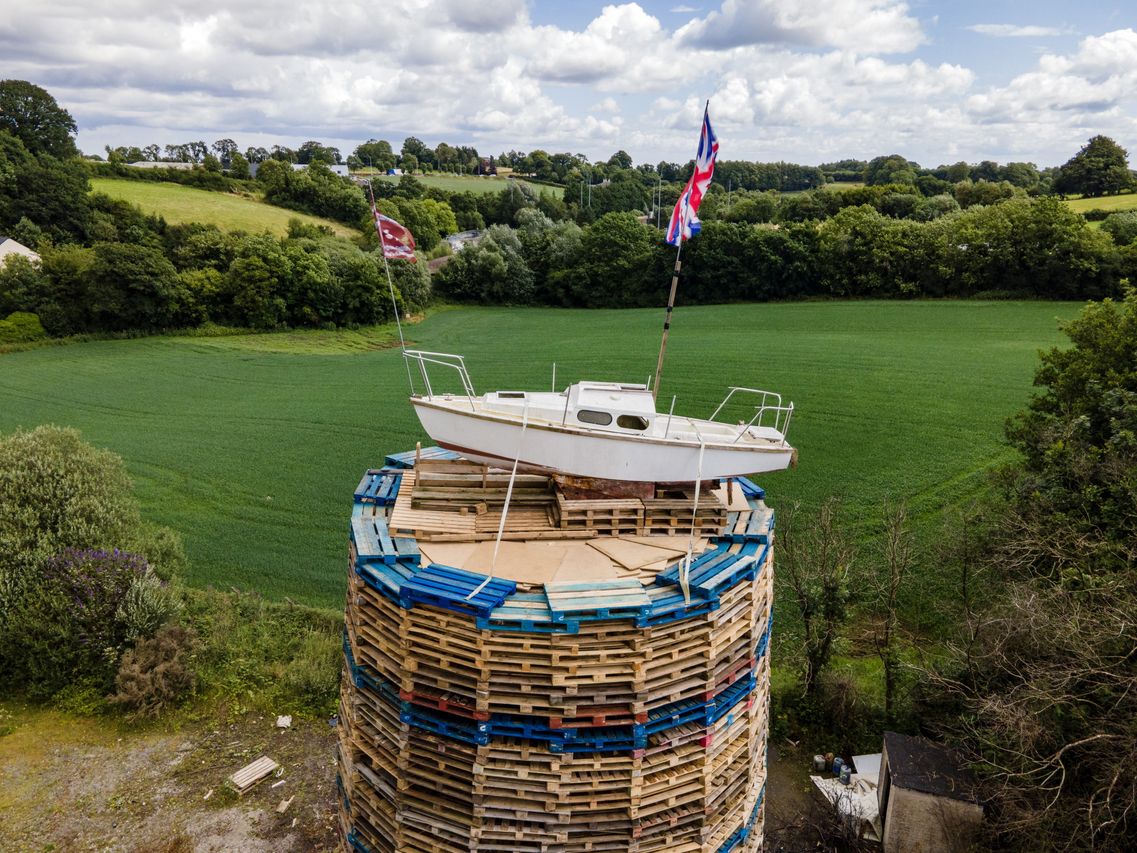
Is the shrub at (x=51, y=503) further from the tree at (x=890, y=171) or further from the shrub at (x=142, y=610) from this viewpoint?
the tree at (x=890, y=171)

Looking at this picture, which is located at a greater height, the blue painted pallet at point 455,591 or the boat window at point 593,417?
the boat window at point 593,417

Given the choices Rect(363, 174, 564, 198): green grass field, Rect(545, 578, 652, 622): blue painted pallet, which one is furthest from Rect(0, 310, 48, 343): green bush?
Rect(545, 578, 652, 622): blue painted pallet

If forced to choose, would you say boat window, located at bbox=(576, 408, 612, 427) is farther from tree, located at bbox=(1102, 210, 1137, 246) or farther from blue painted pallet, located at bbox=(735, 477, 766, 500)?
tree, located at bbox=(1102, 210, 1137, 246)

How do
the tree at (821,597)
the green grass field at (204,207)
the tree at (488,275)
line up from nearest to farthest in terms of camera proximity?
the tree at (821,597) < the tree at (488,275) < the green grass field at (204,207)

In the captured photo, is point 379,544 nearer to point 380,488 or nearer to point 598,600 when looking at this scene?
point 380,488

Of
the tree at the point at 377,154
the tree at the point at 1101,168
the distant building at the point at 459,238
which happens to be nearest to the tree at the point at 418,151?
the tree at the point at 377,154

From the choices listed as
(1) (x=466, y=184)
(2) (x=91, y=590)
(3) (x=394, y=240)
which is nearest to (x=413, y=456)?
(3) (x=394, y=240)

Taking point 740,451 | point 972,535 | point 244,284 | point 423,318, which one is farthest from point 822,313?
point 740,451
